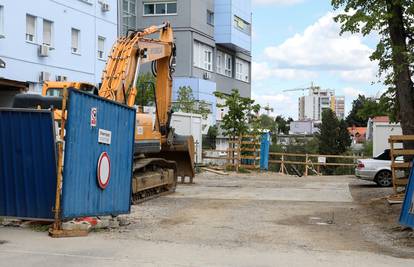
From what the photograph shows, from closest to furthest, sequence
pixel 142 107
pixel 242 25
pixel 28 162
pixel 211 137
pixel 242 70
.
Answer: pixel 28 162
pixel 142 107
pixel 211 137
pixel 242 25
pixel 242 70

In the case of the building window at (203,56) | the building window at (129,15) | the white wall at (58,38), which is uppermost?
the building window at (129,15)

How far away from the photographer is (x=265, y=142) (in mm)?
34625

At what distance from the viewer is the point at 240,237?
1120 centimetres

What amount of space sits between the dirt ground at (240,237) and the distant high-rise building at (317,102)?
6497 inches

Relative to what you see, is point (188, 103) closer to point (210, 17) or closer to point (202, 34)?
point (202, 34)

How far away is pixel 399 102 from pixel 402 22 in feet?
7.35

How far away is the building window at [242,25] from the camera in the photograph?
171ft

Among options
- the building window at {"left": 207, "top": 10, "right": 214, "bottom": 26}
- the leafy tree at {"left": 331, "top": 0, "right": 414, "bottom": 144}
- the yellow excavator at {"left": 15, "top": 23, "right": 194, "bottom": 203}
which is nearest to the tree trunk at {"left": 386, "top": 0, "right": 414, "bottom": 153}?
the leafy tree at {"left": 331, "top": 0, "right": 414, "bottom": 144}

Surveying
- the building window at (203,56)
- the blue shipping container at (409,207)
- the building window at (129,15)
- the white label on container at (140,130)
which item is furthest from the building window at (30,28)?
the blue shipping container at (409,207)

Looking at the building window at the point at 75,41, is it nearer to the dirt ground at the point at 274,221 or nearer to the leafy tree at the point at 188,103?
the leafy tree at the point at 188,103

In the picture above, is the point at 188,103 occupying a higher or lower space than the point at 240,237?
higher

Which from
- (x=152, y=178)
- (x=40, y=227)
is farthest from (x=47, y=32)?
(x=40, y=227)

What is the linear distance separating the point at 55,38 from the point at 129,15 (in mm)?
17517

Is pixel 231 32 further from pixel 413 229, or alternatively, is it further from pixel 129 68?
pixel 413 229
